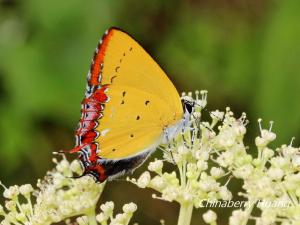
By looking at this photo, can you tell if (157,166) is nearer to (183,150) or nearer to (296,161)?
Answer: (183,150)

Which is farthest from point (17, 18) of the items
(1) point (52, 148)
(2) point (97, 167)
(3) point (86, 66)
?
(2) point (97, 167)

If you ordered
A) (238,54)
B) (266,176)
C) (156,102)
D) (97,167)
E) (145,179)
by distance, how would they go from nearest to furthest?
(266,176), (145,179), (97,167), (156,102), (238,54)

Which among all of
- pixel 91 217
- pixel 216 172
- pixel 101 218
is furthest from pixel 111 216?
pixel 216 172

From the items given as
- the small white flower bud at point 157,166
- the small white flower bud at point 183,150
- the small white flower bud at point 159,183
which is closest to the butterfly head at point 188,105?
the small white flower bud at point 183,150

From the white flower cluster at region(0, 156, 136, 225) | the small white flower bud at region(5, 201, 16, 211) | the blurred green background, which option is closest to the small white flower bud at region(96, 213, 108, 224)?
the white flower cluster at region(0, 156, 136, 225)

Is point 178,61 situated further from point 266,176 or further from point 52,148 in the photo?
point 266,176
